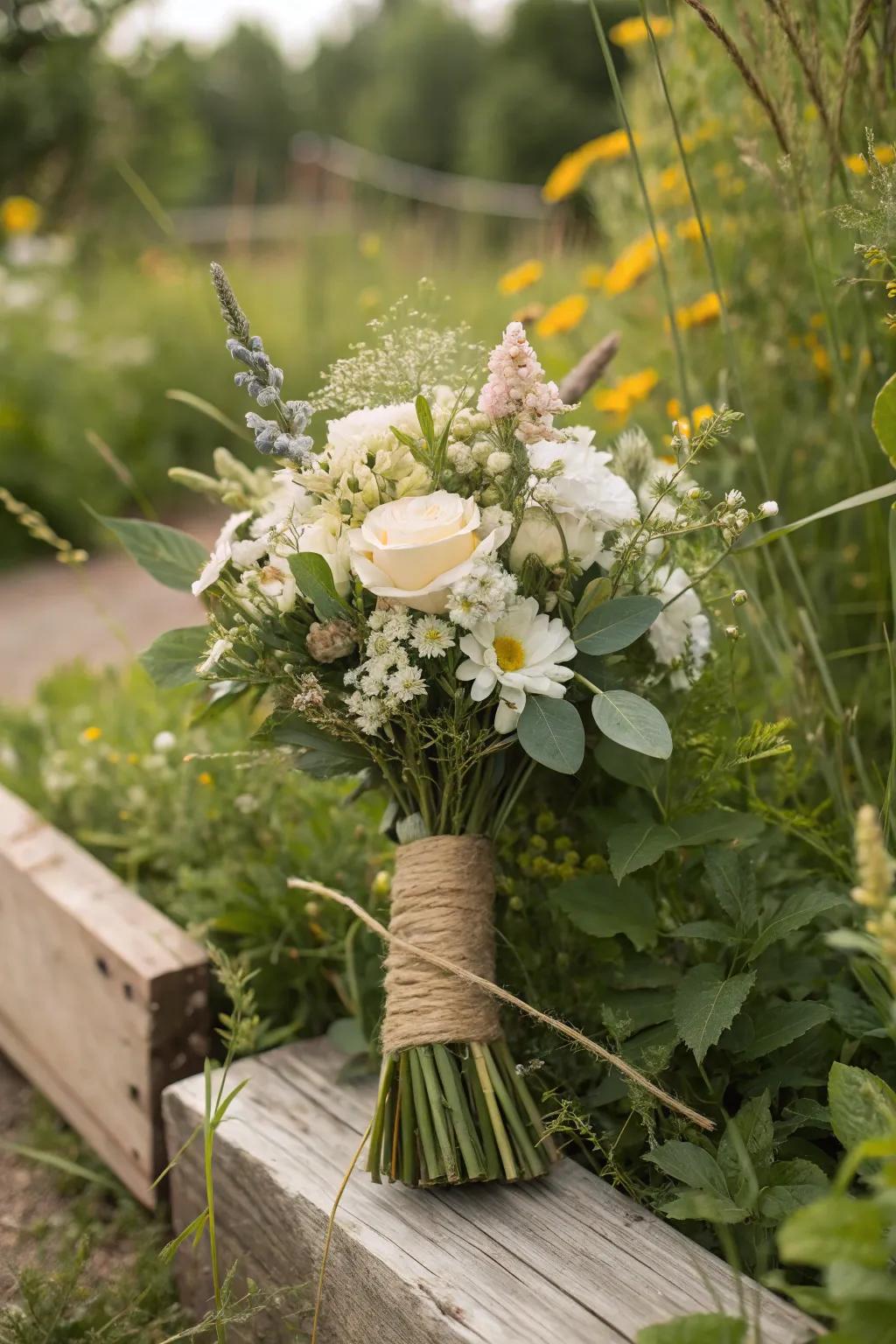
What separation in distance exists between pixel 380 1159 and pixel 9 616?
352 centimetres

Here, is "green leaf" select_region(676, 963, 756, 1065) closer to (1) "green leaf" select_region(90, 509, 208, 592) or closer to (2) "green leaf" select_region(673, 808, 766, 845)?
(2) "green leaf" select_region(673, 808, 766, 845)

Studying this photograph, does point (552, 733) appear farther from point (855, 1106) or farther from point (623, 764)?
point (855, 1106)

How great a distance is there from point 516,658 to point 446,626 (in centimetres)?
7

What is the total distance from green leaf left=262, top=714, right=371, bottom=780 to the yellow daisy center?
8.0 inches

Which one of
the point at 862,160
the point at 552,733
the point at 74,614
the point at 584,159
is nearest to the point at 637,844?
the point at 552,733

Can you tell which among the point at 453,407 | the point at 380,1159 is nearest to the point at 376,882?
the point at 380,1159

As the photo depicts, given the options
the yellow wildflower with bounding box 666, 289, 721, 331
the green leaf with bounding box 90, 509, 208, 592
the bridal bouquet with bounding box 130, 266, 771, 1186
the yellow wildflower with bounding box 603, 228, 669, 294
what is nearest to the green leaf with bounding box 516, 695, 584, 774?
the bridal bouquet with bounding box 130, 266, 771, 1186

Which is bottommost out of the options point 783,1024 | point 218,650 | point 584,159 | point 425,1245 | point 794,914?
point 425,1245

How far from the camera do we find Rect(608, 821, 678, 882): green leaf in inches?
42.8

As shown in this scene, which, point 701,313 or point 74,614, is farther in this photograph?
point 74,614

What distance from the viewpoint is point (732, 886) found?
1158 millimetres

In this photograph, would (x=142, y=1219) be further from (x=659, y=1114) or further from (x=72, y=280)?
(x=72, y=280)

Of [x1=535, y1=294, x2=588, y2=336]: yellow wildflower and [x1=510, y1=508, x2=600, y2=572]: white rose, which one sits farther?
[x1=535, y1=294, x2=588, y2=336]: yellow wildflower

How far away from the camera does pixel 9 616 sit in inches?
165
